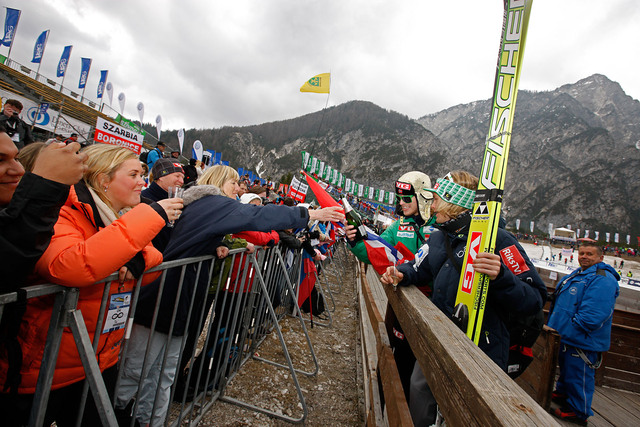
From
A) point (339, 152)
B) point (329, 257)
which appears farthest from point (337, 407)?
point (339, 152)

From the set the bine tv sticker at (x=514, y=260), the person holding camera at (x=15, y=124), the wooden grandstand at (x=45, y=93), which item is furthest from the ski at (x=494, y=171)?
the wooden grandstand at (x=45, y=93)

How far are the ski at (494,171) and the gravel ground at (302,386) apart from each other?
217 centimetres

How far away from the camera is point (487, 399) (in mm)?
774

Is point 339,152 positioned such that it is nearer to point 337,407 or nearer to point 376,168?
point 376,168

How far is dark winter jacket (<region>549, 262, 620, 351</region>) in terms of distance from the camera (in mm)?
3367

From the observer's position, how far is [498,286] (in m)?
1.77

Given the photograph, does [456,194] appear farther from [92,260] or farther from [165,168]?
[165,168]

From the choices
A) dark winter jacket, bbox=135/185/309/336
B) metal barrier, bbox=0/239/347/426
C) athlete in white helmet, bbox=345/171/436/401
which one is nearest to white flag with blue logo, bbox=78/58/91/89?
metal barrier, bbox=0/239/347/426

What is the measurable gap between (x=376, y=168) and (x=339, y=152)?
21.1m

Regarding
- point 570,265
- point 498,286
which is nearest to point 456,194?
point 498,286

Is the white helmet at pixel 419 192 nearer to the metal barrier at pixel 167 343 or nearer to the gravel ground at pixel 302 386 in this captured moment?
the metal barrier at pixel 167 343

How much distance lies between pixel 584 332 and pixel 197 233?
14.3ft

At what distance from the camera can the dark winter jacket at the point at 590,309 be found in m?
3.37

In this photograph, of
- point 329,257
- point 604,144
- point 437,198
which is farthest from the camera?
point 604,144
